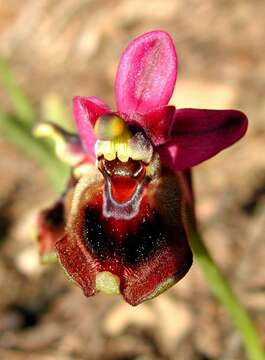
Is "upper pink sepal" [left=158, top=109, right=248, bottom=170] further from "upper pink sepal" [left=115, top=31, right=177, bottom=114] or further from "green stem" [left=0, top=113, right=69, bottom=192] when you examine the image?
"green stem" [left=0, top=113, right=69, bottom=192]

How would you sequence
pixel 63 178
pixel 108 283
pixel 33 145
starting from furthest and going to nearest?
pixel 33 145
pixel 63 178
pixel 108 283

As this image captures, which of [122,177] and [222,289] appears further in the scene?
[222,289]

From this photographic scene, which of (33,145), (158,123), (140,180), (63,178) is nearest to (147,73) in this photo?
(158,123)

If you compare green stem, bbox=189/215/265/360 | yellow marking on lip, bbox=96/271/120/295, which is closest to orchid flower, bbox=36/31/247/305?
yellow marking on lip, bbox=96/271/120/295

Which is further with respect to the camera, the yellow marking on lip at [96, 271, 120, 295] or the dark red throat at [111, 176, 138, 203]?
the dark red throat at [111, 176, 138, 203]

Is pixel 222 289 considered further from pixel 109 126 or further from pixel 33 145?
pixel 33 145

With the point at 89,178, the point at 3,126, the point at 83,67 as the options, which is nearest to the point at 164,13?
the point at 83,67
